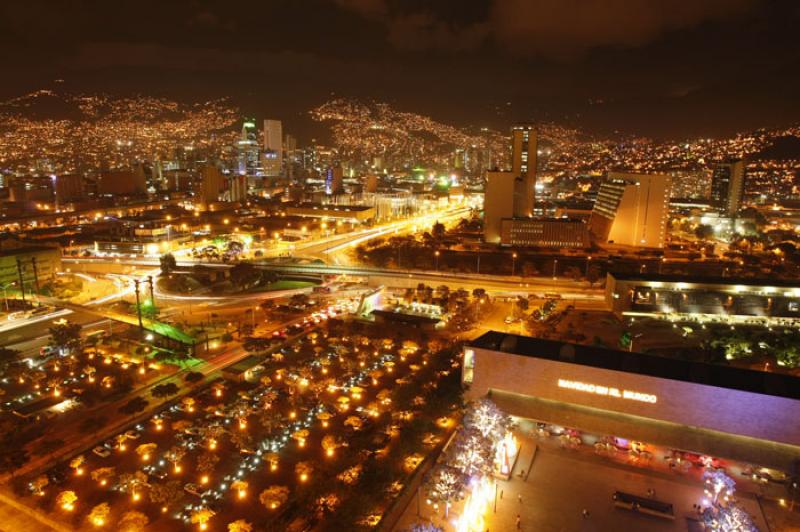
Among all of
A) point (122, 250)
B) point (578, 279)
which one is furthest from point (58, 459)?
point (122, 250)

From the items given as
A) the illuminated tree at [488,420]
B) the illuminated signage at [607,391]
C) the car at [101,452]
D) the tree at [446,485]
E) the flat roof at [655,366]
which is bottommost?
the car at [101,452]

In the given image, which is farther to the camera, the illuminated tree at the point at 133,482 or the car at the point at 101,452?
the car at the point at 101,452

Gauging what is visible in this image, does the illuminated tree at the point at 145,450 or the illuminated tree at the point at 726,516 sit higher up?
the illuminated tree at the point at 726,516

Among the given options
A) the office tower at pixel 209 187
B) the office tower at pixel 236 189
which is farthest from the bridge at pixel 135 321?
the office tower at pixel 236 189

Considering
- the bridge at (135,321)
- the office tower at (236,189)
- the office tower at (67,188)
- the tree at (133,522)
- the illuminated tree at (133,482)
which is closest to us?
the tree at (133,522)

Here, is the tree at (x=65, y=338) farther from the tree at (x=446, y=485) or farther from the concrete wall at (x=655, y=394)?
the tree at (x=446, y=485)

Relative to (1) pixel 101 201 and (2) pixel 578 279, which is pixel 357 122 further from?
(2) pixel 578 279
